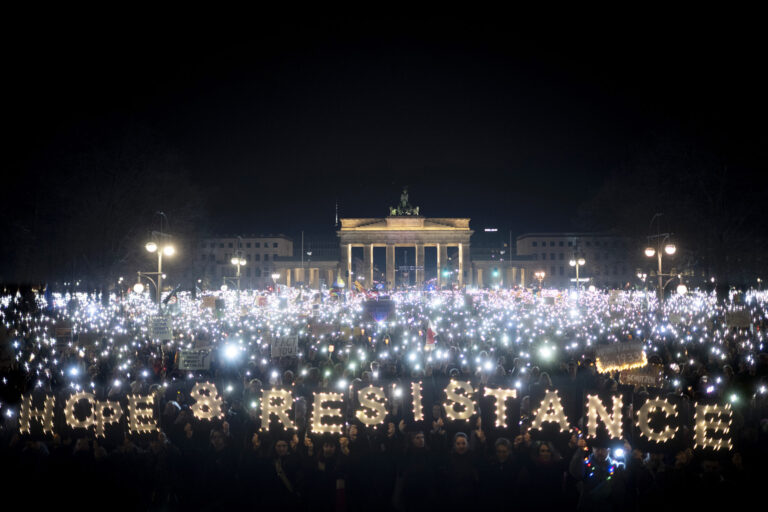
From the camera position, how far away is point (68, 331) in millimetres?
17438

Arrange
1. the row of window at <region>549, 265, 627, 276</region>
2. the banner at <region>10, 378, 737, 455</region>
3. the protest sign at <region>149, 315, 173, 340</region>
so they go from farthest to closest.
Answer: the row of window at <region>549, 265, 627, 276</region>
the protest sign at <region>149, 315, 173, 340</region>
the banner at <region>10, 378, 737, 455</region>

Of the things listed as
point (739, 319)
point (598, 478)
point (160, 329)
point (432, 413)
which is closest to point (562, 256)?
point (739, 319)

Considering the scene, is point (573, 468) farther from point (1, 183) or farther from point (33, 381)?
point (1, 183)

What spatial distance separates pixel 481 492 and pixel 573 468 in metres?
1.46

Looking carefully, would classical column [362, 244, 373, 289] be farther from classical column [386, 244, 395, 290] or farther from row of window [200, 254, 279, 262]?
row of window [200, 254, 279, 262]

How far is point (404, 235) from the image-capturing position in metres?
96.4

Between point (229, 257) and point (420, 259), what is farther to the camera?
point (229, 257)

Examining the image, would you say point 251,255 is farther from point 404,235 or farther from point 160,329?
point 160,329

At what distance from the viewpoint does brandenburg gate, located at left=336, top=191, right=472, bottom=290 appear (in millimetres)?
95250

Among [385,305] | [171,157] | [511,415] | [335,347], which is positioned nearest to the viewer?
[511,415]

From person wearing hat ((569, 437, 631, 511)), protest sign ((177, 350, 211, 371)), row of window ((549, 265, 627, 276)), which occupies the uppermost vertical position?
row of window ((549, 265, 627, 276))

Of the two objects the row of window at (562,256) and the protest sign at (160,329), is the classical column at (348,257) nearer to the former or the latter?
the row of window at (562,256)

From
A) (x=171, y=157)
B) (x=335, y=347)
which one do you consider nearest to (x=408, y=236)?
(x=171, y=157)

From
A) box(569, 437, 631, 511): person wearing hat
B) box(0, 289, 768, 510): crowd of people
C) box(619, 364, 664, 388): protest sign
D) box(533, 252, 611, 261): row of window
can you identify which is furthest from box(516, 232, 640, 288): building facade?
box(569, 437, 631, 511): person wearing hat
